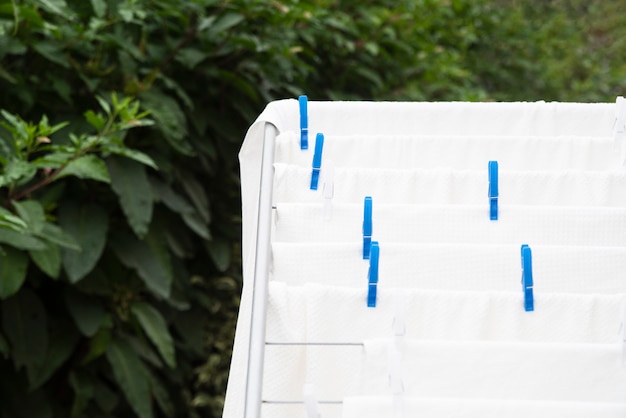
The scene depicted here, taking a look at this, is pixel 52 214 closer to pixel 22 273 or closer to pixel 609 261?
pixel 22 273

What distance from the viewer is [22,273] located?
2889mm

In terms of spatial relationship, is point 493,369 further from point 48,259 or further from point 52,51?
point 52,51

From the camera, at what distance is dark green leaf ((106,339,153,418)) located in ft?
10.8

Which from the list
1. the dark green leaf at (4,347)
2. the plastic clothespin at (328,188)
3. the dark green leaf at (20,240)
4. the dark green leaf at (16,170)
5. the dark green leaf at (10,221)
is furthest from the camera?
the dark green leaf at (4,347)

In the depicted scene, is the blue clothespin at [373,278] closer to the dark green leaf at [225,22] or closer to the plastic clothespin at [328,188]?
the plastic clothespin at [328,188]

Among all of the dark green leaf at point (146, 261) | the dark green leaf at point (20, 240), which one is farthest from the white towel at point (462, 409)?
the dark green leaf at point (146, 261)

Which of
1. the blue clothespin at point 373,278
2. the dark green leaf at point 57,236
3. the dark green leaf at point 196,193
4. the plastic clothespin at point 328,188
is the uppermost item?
the dark green leaf at point 196,193

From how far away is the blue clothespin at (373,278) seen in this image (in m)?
1.80

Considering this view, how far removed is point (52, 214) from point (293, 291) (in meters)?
1.69

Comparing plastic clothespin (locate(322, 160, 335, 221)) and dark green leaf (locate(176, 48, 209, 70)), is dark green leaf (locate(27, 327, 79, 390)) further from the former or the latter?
plastic clothespin (locate(322, 160, 335, 221))

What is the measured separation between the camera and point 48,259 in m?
2.93

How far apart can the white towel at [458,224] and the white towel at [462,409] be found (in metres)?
0.42

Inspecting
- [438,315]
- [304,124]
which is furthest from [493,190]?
[304,124]

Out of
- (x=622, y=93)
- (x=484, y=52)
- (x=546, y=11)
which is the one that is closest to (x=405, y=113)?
(x=484, y=52)
